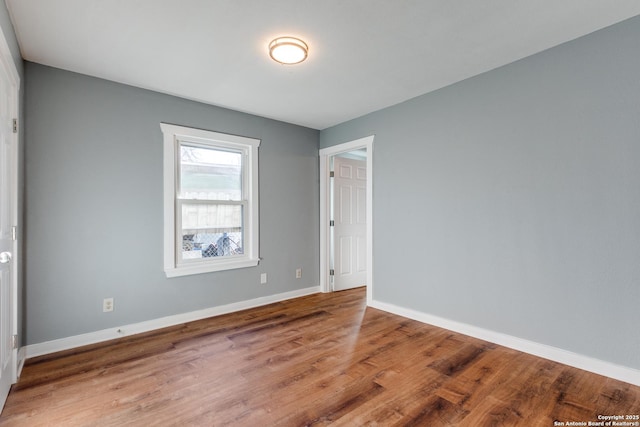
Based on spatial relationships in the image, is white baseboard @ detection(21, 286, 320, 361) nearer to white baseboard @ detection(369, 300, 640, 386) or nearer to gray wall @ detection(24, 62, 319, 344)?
gray wall @ detection(24, 62, 319, 344)

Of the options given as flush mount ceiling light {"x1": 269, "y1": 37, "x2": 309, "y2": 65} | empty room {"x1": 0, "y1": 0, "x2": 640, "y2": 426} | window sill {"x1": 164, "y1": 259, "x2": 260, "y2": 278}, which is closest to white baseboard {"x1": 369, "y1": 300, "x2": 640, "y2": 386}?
empty room {"x1": 0, "y1": 0, "x2": 640, "y2": 426}

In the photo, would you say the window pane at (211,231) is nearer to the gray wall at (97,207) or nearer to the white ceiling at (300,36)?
the gray wall at (97,207)

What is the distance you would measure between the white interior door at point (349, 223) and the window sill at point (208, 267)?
53.0 inches

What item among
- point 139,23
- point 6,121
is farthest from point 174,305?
point 139,23

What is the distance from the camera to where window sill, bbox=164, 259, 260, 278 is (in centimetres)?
319

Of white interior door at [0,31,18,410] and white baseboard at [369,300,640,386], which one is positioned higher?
white interior door at [0,31,18,410]

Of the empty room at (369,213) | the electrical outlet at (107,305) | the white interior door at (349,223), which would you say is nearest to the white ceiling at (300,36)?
the empty room at (369,213)

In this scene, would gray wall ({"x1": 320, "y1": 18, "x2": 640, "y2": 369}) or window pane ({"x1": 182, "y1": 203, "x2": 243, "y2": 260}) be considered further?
window pane ({"x1": 182, "y1": 203, "x2": 243, "y2": 260})

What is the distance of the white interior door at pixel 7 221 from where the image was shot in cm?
179

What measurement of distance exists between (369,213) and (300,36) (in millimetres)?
2192

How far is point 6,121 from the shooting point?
1.93m

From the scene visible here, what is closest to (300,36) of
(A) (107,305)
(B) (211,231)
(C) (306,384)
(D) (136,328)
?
(B) (211,231)

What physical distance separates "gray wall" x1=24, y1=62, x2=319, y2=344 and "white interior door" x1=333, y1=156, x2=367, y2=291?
1.62 meters

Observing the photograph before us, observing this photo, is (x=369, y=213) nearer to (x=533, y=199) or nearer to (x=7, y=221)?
(x=533, y=199)
